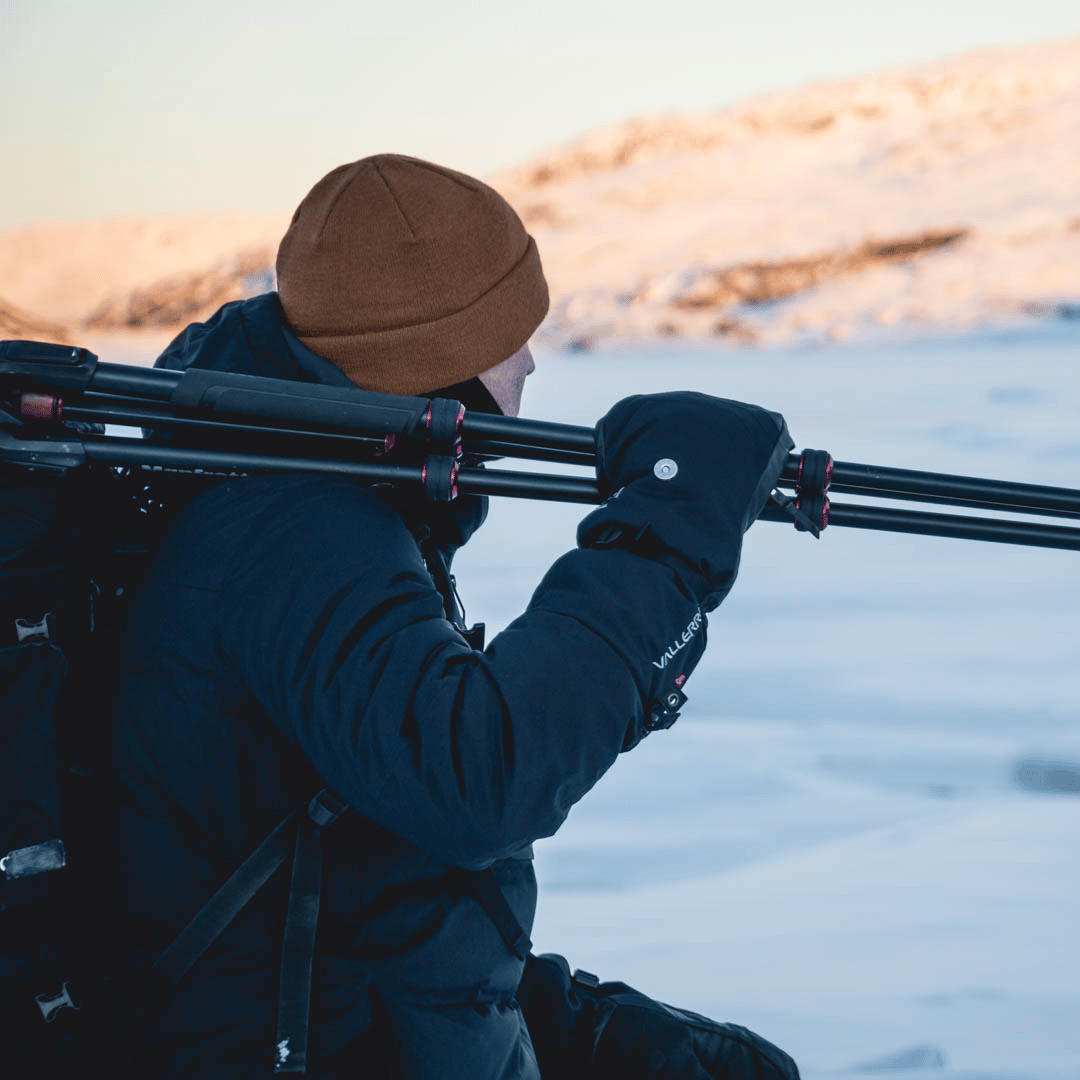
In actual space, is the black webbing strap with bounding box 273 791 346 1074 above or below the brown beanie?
below

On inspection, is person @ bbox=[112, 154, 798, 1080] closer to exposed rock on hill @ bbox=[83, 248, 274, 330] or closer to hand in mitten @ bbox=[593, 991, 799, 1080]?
hand in mitten @ bbox=[593, 991, 799, 1080]

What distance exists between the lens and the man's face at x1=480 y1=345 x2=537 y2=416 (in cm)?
100

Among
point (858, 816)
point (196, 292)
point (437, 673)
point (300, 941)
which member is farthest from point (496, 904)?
point (196, 292)

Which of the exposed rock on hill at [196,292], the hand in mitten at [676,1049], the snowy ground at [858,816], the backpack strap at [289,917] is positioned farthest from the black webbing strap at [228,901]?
the exposed rock on hill at [196,292]

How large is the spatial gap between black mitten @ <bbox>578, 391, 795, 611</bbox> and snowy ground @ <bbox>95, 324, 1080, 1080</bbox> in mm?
1038

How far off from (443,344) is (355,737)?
0.34 metres

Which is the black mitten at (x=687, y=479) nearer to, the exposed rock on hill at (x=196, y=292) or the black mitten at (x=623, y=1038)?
the black mitten at (x=623, y=1038)

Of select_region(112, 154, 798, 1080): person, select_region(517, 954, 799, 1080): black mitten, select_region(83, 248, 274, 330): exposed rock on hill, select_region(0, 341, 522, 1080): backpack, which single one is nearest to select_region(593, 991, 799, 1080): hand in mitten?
select_region(517, 954, 799, 1080): black mitten

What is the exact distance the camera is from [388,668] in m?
0.71

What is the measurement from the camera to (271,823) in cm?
82

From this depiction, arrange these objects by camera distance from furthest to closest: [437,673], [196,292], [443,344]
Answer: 1. [196,292]
2. [443,344]
3. [437,673]

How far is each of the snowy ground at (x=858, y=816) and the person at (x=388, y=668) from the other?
3.00 feet

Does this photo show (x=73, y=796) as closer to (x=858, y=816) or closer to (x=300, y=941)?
(x=300, y=941)

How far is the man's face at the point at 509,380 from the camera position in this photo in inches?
39.4
